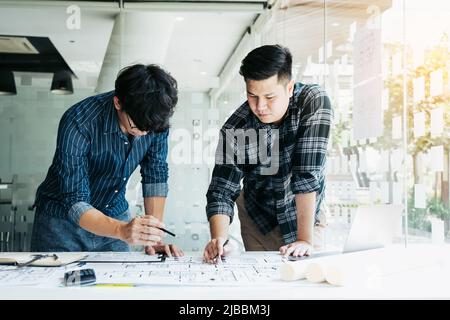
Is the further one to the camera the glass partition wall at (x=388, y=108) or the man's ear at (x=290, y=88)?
the glass partition wall at (x=388, y=108)

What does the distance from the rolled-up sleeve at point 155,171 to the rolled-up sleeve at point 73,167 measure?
13.1 inches

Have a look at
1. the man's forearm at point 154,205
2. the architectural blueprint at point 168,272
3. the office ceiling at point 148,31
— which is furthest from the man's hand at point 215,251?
the office ceiling at point 148,31

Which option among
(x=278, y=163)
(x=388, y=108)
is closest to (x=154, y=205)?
(x=278, y=163)

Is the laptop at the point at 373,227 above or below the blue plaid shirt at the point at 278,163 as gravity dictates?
below

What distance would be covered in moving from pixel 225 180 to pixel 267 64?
0.50 meters

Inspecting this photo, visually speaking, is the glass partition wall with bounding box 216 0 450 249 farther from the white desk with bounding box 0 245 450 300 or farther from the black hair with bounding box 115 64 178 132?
the white desk with bounding box 0 245 450 300

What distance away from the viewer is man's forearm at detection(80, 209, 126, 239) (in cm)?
170

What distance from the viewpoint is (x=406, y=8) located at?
296cm

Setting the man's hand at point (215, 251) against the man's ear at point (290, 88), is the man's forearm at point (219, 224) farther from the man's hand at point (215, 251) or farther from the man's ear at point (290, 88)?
the man's ear at point (290, 88)

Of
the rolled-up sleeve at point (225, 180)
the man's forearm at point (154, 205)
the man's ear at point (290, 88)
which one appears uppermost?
the man's ear at point (290, 88)

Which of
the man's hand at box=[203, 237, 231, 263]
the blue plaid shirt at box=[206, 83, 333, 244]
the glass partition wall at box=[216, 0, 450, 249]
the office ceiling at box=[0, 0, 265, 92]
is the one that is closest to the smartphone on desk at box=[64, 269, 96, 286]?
the man's hand at box=[203, 237, 231, 263]

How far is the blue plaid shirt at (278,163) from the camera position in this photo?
205 centimetres

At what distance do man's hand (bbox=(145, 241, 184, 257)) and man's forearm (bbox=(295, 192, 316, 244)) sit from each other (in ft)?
1.52

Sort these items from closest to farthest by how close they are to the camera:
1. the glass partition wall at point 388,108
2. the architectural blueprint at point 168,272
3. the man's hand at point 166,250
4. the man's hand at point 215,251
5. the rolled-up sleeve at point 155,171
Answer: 1. the architectural blueprint at point 168,272
2. the man's hand at point 215,251
3. the man's hand at point 166,250
4. the rolled-up sleeve at point 155,171
5. the glass partition wall at point 388,108
